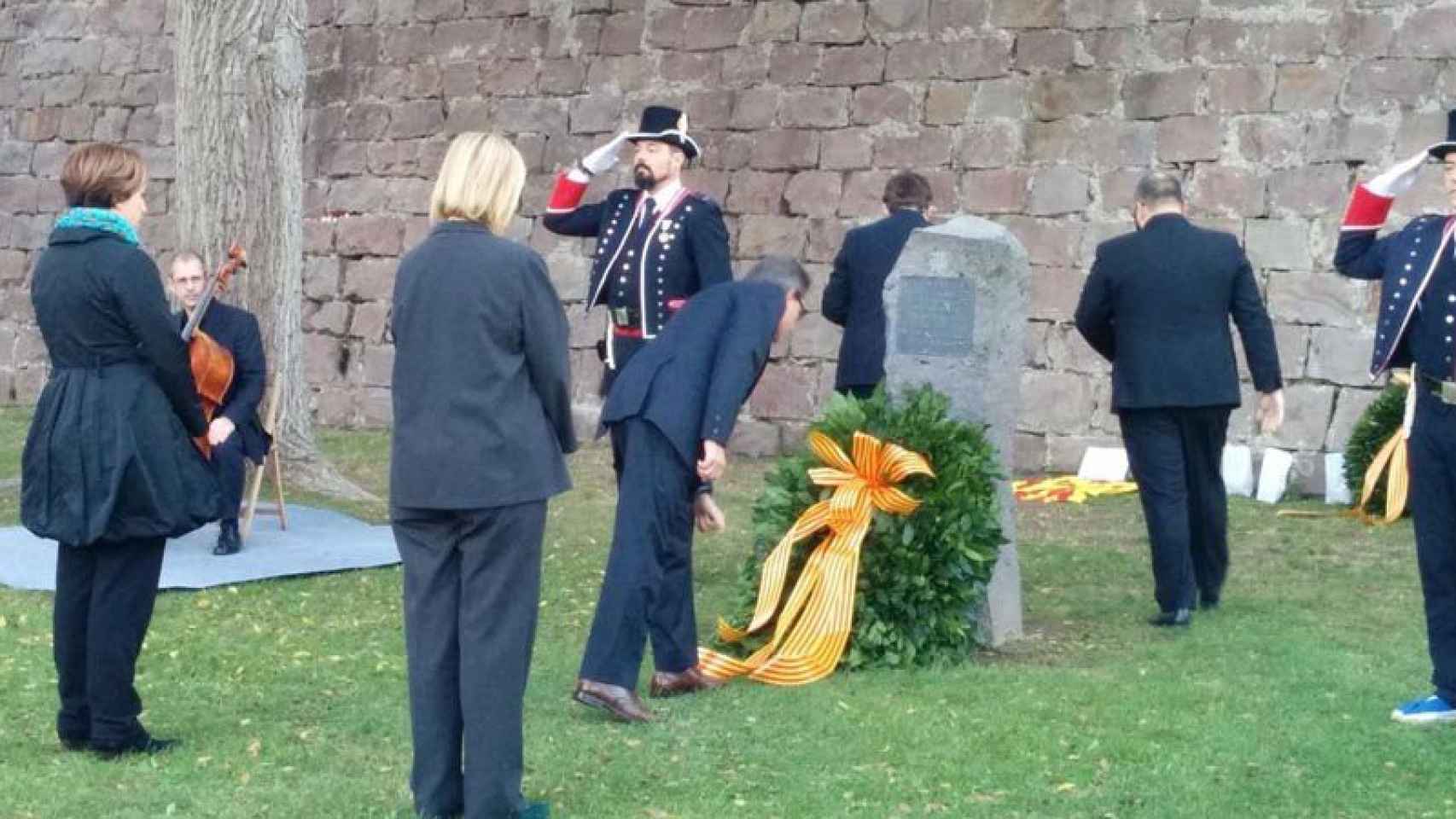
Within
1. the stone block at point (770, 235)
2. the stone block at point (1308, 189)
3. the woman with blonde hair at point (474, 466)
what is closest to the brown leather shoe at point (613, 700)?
the woman with blonde hair at point (474, 466)

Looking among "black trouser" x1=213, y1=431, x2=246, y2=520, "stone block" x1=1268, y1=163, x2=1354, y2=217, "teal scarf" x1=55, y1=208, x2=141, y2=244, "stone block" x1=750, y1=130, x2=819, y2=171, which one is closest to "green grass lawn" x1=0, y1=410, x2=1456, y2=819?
"black trouser" x1=213, y1=431, x2=246, y2=520

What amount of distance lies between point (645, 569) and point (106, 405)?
166cm

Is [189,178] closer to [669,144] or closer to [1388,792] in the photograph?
[669,144]

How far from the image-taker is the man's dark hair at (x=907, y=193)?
389 inches

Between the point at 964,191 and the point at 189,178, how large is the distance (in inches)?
174

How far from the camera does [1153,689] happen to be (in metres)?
7.32

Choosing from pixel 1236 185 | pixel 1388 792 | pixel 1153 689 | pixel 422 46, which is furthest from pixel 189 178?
pixel 1388 792

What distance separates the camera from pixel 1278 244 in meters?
12.3

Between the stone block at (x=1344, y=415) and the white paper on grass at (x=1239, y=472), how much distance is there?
40cm

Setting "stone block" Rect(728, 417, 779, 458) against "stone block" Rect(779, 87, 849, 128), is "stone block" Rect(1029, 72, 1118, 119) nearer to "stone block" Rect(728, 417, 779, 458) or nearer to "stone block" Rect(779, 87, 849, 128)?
"stone block" Rect(779, 87, 849, 128)

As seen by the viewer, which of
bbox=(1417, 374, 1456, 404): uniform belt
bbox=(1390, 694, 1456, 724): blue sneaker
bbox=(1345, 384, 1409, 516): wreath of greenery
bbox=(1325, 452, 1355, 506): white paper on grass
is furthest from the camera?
bbox=(1325, 452, 1355, 506): white paper on grass

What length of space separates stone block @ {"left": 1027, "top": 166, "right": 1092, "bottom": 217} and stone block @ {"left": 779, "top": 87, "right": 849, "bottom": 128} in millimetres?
1381

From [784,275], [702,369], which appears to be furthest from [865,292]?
[702,369]

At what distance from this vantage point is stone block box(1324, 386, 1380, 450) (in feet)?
39.4
